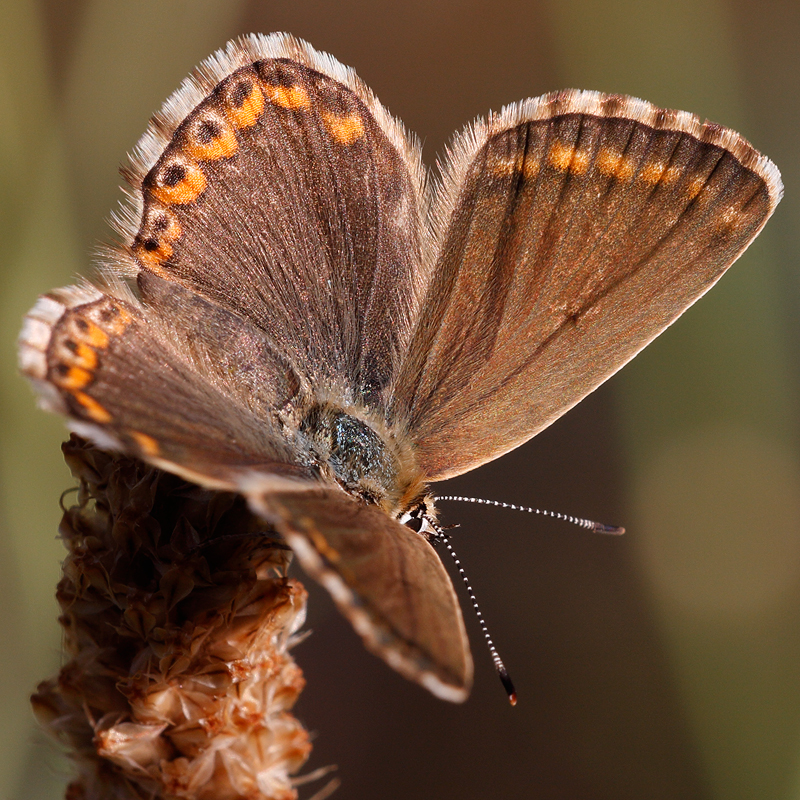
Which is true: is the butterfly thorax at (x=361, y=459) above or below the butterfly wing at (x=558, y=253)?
below

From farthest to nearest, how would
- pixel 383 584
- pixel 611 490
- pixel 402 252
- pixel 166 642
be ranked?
1. pixel 611 490
2. pixel 402 252
3. pixel 166 642
4. pixel 383 584

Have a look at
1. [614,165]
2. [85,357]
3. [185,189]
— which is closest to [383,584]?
[85,357]

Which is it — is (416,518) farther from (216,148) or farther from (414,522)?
(216,148)

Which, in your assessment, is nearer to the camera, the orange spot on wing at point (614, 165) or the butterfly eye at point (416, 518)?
the butterfly eye at point (416, 518)

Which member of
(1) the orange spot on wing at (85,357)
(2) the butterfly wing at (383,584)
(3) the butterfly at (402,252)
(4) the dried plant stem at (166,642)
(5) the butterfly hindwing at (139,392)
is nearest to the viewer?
(2) the butterfly wing at (383,584)

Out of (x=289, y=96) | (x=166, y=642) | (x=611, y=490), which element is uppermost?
(x=289, y=96)

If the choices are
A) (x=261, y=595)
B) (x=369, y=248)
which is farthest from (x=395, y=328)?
(x=261, y=595)

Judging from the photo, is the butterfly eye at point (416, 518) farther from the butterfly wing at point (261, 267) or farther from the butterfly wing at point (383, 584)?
the butterfly wing at point (383, 584)

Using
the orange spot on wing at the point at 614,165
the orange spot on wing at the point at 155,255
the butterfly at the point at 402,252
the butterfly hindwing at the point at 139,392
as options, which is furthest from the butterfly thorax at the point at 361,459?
the orange spot on wing at the point at 614,165
